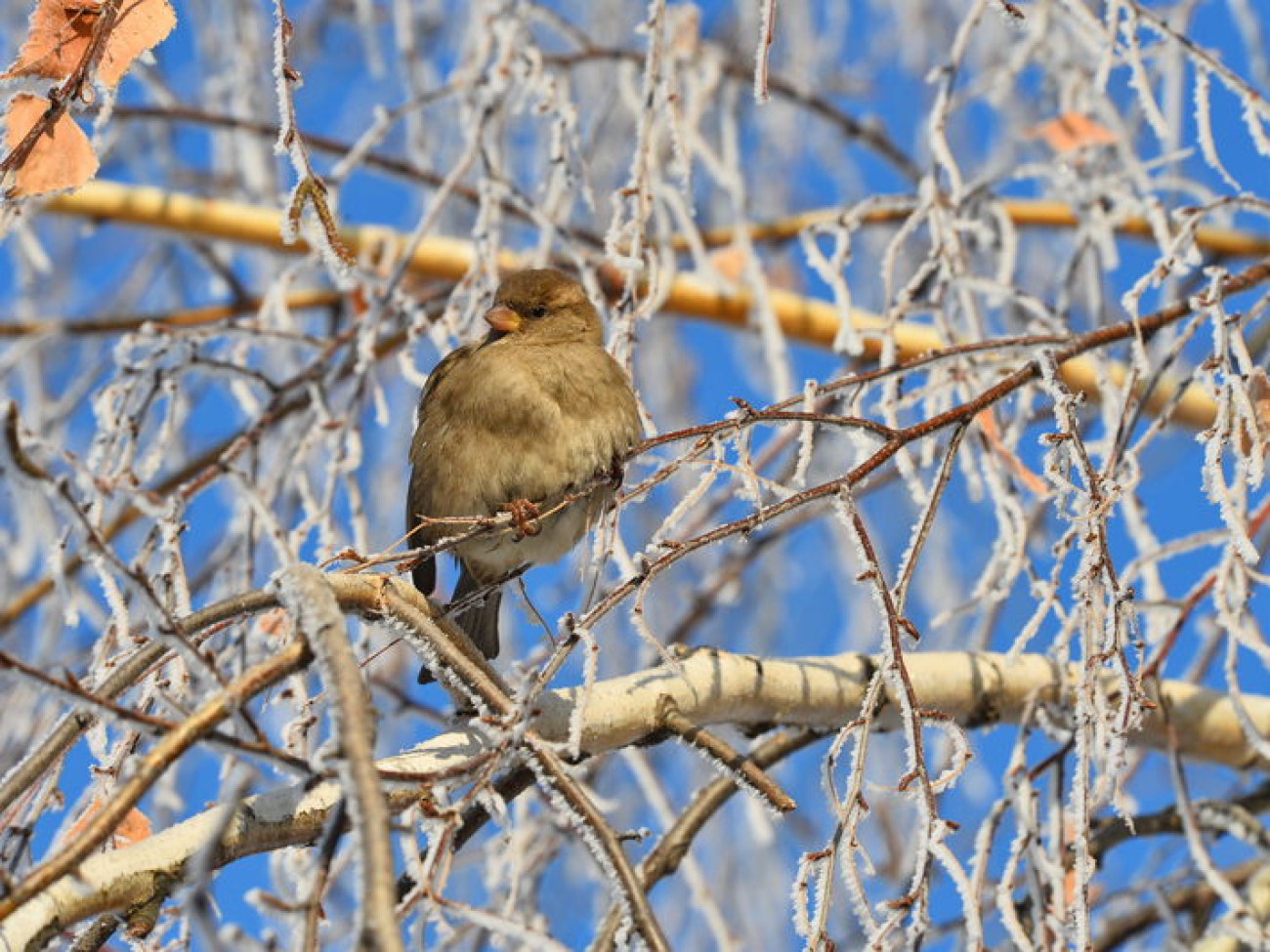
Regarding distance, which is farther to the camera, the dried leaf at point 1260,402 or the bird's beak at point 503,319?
the bird's beak at point 503,319

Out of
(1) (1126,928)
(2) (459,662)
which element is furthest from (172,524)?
(1) (1126,928)

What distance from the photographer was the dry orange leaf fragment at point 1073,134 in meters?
2.87

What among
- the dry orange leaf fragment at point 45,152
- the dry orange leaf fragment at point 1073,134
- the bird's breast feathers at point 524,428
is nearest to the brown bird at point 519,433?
the bird's breast feathers at point 524,428

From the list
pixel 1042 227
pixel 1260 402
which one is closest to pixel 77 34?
pixel 1260 402

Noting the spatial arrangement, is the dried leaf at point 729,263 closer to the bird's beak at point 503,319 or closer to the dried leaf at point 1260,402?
the bird's beak at point 503,319

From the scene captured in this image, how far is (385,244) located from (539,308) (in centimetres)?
62

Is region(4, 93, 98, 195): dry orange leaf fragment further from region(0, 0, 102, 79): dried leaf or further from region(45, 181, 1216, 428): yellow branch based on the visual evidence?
region(45, 181, 1216, 428): yellow branch

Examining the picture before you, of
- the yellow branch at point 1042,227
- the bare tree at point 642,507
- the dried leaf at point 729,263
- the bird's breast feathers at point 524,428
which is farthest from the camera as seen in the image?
the yellow branch at point 1042,227

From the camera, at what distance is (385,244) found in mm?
3553

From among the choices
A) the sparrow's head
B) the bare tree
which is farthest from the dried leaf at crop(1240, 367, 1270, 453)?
the sparrow's head

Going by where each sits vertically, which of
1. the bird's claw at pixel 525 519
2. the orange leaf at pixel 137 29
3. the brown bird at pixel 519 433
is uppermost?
the brown bird at pixel 519 433

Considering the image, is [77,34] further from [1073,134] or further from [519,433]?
[1073,134]

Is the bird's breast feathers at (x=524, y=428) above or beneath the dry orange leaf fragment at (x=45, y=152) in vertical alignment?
above

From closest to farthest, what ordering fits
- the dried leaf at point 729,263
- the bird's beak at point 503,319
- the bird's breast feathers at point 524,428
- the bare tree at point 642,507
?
1. the bare tree at point 642,507
2. the bird's breast feathers at point 524,428
3. the bird's beak at point 503,319
4. the dried leaf at point 729,263
